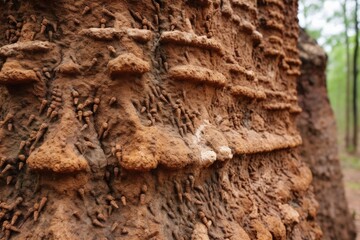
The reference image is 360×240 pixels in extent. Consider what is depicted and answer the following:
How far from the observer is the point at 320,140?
3910 mm

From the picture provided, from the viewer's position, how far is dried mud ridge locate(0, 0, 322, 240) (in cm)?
133

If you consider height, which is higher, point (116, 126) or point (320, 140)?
point (116, 126)

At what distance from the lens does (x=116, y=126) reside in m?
1.42

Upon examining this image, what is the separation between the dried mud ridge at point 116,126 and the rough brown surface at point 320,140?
2246mm

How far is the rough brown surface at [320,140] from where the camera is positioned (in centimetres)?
377

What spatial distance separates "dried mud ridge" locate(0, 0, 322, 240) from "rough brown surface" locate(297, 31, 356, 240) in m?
2.25

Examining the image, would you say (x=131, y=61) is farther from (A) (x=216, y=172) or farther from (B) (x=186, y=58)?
(A) (x=216, y=172)

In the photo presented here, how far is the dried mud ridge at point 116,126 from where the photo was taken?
1.33 m

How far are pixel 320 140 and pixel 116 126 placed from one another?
10.2ft

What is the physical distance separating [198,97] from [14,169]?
845mm

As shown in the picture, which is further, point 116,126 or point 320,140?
point 320,140

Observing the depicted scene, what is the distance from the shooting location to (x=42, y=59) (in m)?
1.49

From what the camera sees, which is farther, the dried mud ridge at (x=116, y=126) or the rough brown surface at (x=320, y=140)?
the rough brown surface at (x=320, y=140)

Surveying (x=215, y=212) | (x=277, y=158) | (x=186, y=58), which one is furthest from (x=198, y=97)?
Result: (x=277, y=158)
